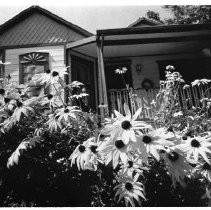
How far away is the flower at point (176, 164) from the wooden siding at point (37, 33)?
8.64 meters

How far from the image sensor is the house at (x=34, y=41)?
1026cm

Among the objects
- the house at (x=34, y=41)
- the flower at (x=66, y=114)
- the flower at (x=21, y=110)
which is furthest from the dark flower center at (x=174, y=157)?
the house at (x=34, y=41)

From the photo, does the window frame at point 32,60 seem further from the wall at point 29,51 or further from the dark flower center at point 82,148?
the dark flower center at point 82,148

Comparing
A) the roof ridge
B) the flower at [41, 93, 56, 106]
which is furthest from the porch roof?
the flower at [41, 93, 56, 106]

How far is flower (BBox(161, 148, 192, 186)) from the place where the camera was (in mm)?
2303

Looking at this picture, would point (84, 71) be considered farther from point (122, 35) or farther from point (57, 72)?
point (57, 72)

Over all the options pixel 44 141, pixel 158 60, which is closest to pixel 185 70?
pixel 158 60

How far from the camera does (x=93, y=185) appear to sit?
2.70m

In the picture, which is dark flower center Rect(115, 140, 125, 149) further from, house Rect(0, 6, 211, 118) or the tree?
the tree

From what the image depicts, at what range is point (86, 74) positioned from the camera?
422 inches

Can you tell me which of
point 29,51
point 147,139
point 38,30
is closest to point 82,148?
point 147,139

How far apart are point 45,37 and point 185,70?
4818mm

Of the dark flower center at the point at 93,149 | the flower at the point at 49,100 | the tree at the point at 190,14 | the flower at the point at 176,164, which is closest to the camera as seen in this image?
the flower at the point at 176,164

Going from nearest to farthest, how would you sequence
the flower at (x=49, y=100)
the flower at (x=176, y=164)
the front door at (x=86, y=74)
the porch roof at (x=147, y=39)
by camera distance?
the flower at (x=176, y=164)
the flower at (x=49, y=100)
the porch roof at (x=147, y=39)
the front door at (x=86, y=74)
